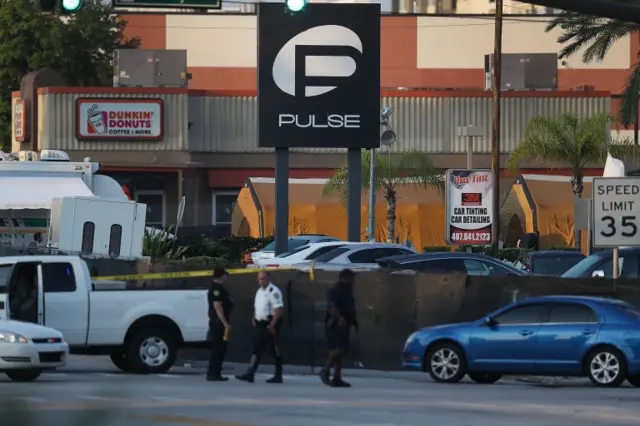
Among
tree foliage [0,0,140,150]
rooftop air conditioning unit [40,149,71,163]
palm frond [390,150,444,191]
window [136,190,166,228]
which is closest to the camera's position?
rooftop air conditioning unit [40,149,71,163]

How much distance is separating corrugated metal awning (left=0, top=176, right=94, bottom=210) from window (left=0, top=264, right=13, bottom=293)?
354 inches

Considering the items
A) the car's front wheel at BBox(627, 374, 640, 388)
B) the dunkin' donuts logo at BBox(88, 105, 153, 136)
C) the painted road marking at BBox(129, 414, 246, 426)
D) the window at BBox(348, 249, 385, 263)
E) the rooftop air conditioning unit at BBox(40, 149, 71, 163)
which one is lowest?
the car's front wheel at BBox(627, 374, 640, 388)

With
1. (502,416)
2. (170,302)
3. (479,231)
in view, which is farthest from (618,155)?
(502,416)

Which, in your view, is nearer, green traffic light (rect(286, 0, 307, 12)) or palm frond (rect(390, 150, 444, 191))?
green traffic light (rect(286, 0, 307, 12))

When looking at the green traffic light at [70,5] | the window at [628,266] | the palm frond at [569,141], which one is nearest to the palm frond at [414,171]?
the palm frond at [569,141]

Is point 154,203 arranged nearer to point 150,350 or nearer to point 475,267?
point 475,267

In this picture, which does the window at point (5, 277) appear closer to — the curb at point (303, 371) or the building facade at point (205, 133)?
the curb at point (303, 371)

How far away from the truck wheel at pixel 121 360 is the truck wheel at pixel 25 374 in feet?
7.40

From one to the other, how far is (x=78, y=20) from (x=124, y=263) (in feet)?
160

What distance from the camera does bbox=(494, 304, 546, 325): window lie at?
18.7 metres

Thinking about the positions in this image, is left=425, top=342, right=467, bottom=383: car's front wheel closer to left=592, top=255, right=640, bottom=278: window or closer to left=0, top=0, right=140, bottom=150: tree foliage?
left=592, top=255, right=640, bottom=278: window

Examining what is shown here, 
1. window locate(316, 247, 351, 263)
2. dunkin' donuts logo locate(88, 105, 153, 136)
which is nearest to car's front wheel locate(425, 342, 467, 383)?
window locate(316, 247, 351, 263)

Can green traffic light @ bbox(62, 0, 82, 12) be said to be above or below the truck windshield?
above

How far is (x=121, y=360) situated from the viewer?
20656 millimetres
